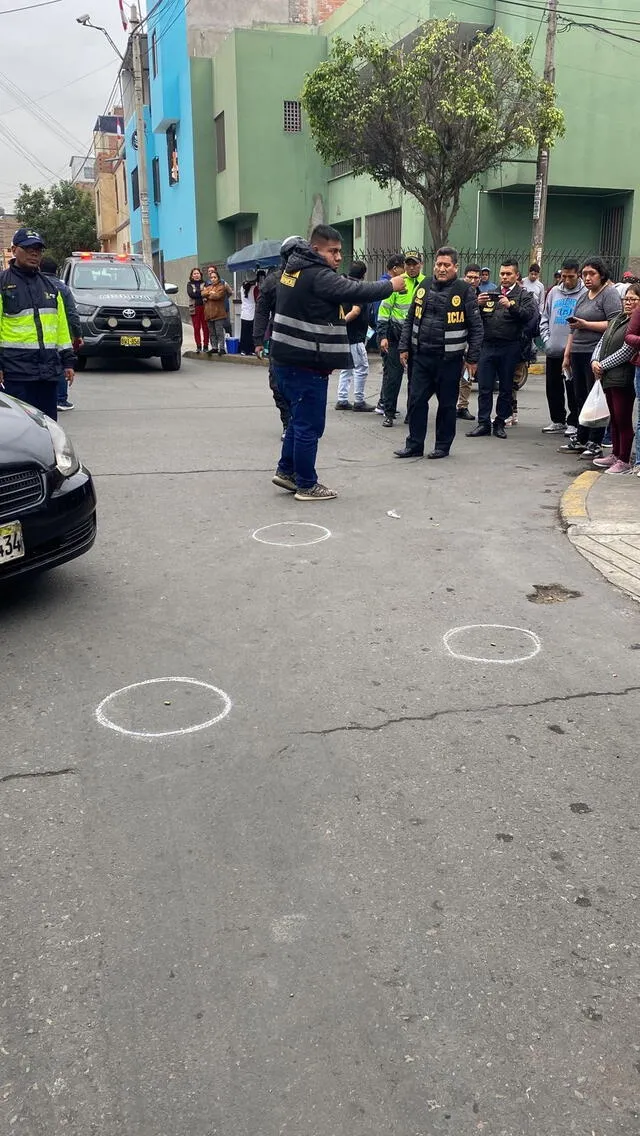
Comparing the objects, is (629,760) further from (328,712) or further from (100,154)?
(100,154)

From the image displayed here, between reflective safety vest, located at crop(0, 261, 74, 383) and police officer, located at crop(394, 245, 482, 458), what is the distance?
3351mm

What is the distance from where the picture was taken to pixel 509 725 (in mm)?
3680

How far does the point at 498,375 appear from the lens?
10656 millimetres

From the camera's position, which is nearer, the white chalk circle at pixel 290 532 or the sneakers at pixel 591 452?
the white chalk circle at pixel 290 532

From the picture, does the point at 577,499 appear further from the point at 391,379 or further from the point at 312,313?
the point at 391,379

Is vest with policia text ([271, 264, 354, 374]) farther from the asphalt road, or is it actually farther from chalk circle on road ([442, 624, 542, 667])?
chalk circle on road ([442, 624, 542, 667])

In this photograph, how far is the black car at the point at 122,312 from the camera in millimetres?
15414

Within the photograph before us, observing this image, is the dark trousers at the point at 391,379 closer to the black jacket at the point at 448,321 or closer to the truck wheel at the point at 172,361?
the black jacket at the point at 448,321

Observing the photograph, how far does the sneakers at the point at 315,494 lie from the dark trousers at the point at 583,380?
315cm

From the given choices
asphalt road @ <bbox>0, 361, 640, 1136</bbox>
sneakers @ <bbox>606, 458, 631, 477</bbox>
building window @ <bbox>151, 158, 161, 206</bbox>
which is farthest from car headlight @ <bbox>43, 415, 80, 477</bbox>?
building window @ <bbox>151, 158, 161, 206</bbox>

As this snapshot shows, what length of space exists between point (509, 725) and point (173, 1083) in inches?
79.5

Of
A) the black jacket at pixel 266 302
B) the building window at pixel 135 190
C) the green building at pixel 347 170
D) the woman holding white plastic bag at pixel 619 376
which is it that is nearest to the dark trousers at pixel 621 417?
the woman holding white plastic bag at pixel 619 376

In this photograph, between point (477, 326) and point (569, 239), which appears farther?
point (569, 239)

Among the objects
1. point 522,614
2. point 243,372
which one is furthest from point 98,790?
point 243,372
